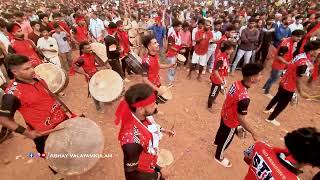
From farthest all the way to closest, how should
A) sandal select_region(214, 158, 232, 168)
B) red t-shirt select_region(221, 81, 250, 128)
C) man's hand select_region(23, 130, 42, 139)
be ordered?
1. sandal select_region(214, 158, 232, 168)
2. red t-shirt select_region(221, 81, 250, 128)
3. man's hand select_region(23, 130, 42, 139)

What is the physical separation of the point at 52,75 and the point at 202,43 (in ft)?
15.6

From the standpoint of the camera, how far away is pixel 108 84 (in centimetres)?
563

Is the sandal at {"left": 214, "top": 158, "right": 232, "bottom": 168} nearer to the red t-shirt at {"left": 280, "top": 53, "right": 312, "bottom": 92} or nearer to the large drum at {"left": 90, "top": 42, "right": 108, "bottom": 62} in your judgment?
the red t-shirt at {"left": 280, "top": 53, "right": 312, "bottom": 92}

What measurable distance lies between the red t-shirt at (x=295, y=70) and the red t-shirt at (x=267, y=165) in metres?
3.36

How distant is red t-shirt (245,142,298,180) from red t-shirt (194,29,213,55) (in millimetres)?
5958

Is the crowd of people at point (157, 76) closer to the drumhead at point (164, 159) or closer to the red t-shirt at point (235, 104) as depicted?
the red t-shirt at point (235, 104)

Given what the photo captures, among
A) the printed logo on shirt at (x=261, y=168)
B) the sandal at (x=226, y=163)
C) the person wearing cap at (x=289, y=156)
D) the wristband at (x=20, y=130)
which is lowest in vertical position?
the sandal at (x=226, y=163)

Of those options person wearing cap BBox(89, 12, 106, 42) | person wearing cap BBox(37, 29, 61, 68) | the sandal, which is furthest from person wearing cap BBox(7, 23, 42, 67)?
the sandal

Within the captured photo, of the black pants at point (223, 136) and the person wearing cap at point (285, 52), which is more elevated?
the person wearing cap at point (285, 52)

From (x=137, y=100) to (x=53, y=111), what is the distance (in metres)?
1.73

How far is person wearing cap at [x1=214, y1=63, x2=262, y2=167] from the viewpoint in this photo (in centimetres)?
374

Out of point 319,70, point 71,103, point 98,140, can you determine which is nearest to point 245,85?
point 98,140

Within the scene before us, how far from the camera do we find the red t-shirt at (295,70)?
5.11 m

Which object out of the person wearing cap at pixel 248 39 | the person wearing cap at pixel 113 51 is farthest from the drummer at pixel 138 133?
the person wearing cap at pixel 248 39
